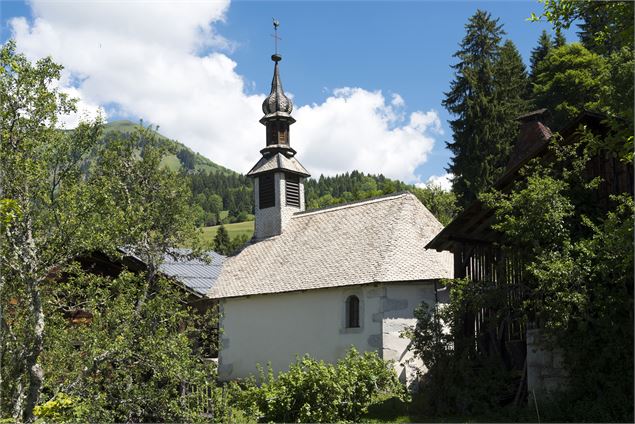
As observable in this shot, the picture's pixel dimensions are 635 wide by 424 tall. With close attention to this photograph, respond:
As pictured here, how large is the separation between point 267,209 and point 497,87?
1713cm

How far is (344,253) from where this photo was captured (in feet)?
70.5

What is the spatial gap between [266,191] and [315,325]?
8.65 metres

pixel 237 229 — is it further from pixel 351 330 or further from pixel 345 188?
pixel 351 330

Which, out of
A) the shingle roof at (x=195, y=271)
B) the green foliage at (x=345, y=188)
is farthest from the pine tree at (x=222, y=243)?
the shingle roof at (x=195, y=271)

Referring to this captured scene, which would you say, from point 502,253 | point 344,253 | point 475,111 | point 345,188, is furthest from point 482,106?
point 345,188

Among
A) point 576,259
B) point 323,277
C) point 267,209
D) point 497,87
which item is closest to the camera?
point 576,259

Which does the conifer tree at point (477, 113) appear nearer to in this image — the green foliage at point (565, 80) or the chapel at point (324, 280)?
the green foliage at point (565, 80)

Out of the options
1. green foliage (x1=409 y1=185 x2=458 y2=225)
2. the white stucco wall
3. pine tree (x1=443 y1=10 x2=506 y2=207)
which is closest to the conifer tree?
pine tree (x1=443 y1=10 x2=506 y2=207)


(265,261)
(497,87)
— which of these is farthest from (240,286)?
(497,87)

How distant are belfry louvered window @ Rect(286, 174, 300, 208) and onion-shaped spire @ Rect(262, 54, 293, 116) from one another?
119 inches

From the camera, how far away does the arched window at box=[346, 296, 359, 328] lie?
19.8m

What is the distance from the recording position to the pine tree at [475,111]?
113 feet

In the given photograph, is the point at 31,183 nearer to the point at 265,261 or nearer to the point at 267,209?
the point at 265,261

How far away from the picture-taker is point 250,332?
74.7 feet
